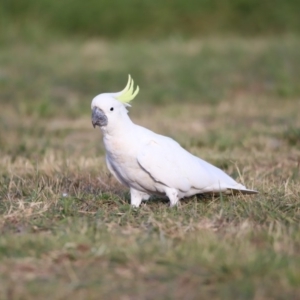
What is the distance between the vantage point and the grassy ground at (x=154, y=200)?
3396 mm

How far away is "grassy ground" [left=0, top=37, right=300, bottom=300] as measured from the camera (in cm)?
340

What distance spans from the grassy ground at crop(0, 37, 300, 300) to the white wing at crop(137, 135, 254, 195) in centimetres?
12

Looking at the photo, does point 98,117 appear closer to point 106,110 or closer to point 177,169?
point 106,110

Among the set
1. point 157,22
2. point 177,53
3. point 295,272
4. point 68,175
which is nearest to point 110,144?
point 68,175

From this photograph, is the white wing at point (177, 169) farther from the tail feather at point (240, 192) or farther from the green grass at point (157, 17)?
the green grass at point (157, 17)

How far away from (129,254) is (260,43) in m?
10.8

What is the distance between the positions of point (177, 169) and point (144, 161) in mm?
256

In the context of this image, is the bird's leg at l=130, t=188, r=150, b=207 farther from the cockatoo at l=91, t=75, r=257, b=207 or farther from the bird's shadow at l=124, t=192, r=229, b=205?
the bird's shadow at l=124, t=192, r=229, b=205

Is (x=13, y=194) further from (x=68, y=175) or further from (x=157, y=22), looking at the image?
(x=157, y=22)

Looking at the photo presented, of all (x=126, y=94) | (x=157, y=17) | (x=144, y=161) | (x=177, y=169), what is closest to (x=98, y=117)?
(x=126, y=94)

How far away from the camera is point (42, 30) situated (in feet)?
48.4

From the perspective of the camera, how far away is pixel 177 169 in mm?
4723

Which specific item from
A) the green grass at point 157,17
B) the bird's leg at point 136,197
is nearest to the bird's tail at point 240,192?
the bird's leg at point 136,197

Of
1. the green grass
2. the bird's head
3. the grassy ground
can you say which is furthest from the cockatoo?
the green grass
